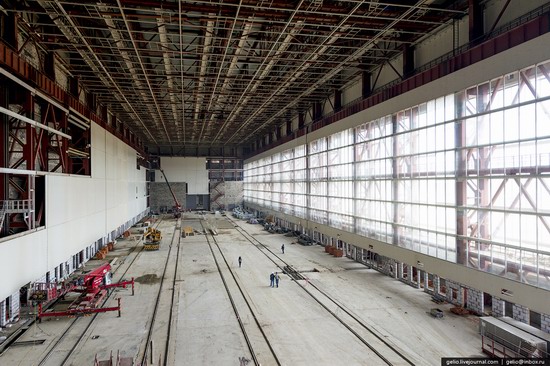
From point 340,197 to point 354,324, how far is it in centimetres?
1575

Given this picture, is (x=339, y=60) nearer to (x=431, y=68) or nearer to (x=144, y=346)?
(x=431, y=68)

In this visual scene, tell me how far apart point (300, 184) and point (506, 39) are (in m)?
29.1

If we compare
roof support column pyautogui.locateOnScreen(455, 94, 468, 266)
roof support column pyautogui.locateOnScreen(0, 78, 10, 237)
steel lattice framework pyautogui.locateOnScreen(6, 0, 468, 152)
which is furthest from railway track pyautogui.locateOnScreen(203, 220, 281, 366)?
steel lattice framework pyautogui.locateOnScreen(6, 0, 468, 152)

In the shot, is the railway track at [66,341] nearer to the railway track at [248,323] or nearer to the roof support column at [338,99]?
the railway track at [248,323]

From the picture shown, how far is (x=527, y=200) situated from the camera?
1412 centimetres

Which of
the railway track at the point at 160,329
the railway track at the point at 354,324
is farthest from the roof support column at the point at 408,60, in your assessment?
the railway track at the point at 160,329

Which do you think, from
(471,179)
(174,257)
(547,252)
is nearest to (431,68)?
(471,179)

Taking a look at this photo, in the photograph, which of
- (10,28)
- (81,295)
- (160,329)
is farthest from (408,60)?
(81,295)

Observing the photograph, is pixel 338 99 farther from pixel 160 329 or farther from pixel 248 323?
pixel 160 329

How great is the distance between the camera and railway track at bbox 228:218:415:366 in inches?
516

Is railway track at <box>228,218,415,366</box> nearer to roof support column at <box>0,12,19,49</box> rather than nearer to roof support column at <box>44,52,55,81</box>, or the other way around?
roof support column at <box>0,12,19,49</box>

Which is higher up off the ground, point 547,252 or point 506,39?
point 506,39

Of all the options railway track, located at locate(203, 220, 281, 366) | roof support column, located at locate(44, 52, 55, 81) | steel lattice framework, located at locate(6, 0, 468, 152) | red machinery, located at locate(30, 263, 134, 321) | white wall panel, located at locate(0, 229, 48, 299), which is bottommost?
railway track, located at locate(203, 220, 281, 366)

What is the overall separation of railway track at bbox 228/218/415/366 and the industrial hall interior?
141mm
